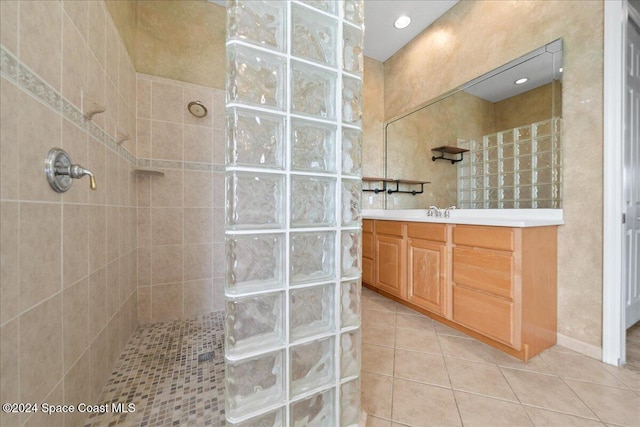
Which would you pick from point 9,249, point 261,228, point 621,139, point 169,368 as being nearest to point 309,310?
point 261,228

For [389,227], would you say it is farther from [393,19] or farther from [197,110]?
[393,19]

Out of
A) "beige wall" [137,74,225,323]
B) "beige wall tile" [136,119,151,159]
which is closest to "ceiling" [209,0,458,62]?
"beige wall" [137,74,225,323]

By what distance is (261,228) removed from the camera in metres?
0.68

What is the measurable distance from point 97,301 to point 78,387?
0.35 meters

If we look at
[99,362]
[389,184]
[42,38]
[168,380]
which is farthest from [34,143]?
[389,184]

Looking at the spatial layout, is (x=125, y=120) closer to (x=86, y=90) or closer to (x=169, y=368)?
(x=86, y=90)

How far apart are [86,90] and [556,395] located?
2582mm

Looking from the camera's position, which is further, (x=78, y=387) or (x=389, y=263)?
(x=389, y=263)

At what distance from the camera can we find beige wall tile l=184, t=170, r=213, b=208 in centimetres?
202

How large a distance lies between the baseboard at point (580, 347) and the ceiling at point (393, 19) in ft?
9.32

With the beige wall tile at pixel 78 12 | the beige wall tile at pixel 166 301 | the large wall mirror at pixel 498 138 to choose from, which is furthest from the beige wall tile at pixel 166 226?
the large wall mirror at pixel 498 138

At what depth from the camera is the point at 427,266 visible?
1.89 metres

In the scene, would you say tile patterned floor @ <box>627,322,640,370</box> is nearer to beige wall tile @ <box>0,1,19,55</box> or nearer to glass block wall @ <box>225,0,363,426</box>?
glass block wall @ <box>225,0,363,426</box>

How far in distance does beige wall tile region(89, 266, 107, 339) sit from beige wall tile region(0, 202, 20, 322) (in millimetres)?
470
